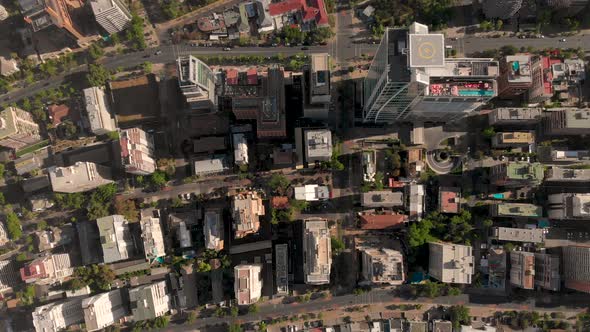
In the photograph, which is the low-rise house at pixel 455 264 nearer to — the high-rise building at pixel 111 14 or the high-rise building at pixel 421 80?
the high-rise building at pixel 421 80

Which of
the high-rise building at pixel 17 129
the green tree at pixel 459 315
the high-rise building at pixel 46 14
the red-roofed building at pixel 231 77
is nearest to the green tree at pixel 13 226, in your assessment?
the high-rise building at pixel 17 129

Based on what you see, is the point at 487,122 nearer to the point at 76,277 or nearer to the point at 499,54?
the point at 499,54

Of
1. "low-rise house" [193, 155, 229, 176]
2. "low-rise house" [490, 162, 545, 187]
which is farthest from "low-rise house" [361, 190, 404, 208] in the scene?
"low-rise house" [193, 155, 229, 176]

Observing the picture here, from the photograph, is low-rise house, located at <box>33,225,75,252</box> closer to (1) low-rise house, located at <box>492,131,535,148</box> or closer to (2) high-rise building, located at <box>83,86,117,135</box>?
(2) high-rise building, located at <box>83,86,117,135</box>

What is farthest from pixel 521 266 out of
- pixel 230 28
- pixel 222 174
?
pixel 230 28

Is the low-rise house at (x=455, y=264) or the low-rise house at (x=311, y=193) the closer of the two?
the low-rise house at (x=455, y=264)

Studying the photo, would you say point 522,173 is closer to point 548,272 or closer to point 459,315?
point 548,272

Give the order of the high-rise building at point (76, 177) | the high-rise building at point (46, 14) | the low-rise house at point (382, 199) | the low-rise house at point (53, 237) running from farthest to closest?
the low-rise house at point (53, 237) < the low-rise house at point (382, 199) < the high-rise building at point (46, 14) < the high-rise building at point (76, 177)
